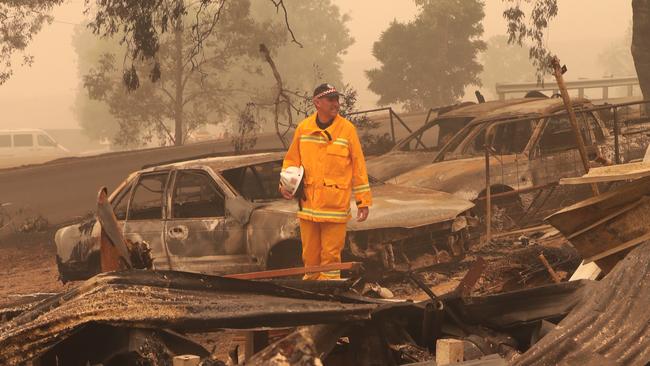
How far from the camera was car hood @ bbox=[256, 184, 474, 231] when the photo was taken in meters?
8.61

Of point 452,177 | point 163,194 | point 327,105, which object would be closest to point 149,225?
point 163,194

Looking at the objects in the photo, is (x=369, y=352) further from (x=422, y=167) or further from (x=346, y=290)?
(x=422, y=167)

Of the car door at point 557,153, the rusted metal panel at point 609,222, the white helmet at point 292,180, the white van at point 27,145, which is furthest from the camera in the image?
the white van at point 27,145

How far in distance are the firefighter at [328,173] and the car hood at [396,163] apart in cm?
405

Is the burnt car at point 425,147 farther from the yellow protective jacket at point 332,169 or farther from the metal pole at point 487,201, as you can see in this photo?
the yellow protective jacket at point 332,169

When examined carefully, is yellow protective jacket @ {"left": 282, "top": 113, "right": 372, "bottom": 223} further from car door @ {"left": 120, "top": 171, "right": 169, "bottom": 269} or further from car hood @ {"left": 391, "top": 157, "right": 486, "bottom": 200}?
car hood @ {"left": 391, "top": 157, "right": 486, "bottom": 200}

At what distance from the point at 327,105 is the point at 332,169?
0.52 metres

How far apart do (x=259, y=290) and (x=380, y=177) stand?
292 inches

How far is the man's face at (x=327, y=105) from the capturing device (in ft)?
24.6

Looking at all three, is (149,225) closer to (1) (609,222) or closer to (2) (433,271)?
(2) (433,271)

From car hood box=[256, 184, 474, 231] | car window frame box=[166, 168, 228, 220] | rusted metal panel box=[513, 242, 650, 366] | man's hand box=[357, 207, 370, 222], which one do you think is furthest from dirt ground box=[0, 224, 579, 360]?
car window frame box=[166, 168, 228, 220]

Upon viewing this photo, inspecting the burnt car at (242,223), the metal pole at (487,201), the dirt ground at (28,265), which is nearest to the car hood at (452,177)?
the metal pole at (487,201)

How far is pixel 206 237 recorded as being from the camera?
905 centimetres

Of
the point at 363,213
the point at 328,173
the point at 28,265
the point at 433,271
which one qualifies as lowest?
the point at 28,265
